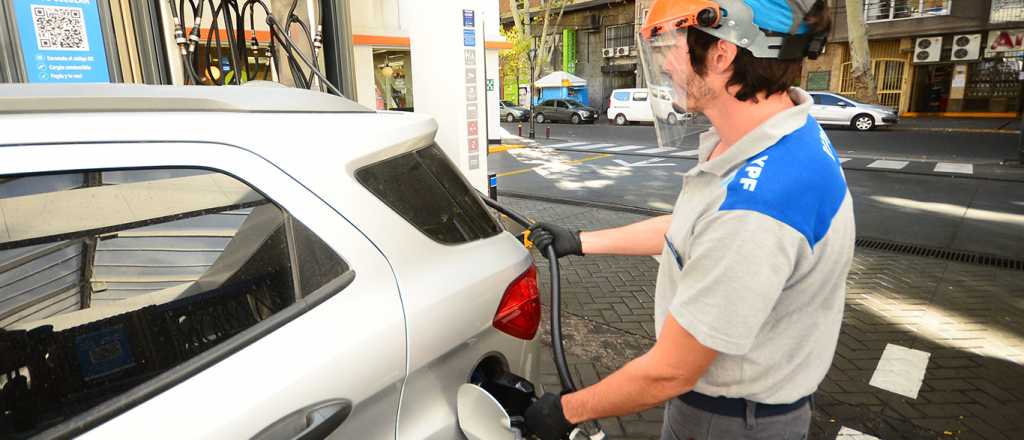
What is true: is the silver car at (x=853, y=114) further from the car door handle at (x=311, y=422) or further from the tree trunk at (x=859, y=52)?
the car door handle at (x=311, y=422)

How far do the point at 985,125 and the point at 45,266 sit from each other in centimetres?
2777

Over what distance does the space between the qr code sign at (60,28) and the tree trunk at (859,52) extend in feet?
76.4

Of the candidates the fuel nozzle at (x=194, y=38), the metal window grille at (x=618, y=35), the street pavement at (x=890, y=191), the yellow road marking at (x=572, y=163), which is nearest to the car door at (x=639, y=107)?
the metal window grille at (x=618, y=35)

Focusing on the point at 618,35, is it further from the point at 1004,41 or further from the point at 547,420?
the point at 547,420

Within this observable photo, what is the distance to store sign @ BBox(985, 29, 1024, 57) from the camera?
942 inches

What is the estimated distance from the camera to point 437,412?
59.0 inches

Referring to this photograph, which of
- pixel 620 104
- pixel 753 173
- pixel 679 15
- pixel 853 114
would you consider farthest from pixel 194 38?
pixel 620 104

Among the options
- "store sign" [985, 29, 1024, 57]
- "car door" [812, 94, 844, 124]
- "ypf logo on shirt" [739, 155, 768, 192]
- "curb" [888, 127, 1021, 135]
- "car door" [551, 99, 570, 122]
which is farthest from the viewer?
"car door" [551, 99, 570, 122]

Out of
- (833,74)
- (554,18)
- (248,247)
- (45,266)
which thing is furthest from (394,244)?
(554,18)

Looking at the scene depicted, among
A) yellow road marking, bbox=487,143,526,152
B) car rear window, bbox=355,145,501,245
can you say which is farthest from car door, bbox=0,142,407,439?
yellow road marking, bbox=487,143,526,152

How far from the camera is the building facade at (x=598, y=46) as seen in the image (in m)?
36.9

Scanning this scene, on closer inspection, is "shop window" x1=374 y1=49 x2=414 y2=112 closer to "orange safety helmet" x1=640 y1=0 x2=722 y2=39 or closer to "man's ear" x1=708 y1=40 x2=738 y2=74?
"orange safety helmet" x1=640 y1=0 x2=722 y2=39

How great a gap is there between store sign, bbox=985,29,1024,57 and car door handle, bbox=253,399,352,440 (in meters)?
32.0

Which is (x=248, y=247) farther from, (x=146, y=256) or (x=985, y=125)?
(x=985, y=125)
